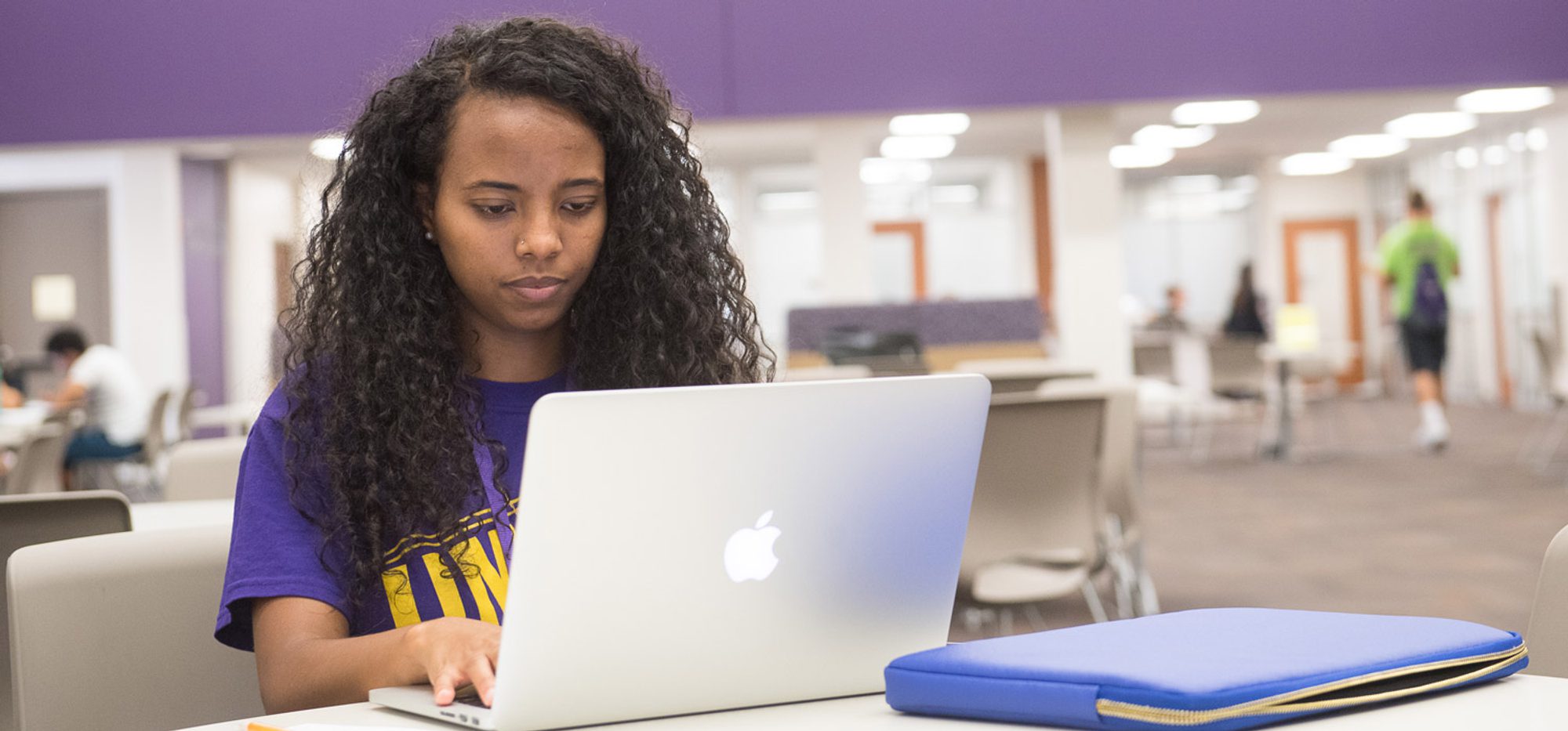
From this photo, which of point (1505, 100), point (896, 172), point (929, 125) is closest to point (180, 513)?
point (929, 125)

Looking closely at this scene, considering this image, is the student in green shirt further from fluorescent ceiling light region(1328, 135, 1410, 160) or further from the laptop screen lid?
the laptop screen lid

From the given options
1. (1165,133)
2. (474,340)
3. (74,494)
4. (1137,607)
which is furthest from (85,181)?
(474,340)

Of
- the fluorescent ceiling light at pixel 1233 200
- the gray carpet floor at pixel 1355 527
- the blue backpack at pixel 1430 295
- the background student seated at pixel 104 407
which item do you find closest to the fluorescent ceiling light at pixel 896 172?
the fluorescent ceiling light at pixel 1233 200

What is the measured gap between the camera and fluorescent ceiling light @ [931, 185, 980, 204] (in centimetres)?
1596

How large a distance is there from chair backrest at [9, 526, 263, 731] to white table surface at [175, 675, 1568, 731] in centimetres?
52

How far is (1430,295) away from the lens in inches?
362

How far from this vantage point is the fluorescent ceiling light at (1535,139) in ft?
39.9

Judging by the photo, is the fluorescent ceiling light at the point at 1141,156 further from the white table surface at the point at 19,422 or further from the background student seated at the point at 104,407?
the white table surface at the point at 19,422

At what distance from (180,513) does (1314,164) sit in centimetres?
1557

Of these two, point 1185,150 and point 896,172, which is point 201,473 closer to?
point 896,172

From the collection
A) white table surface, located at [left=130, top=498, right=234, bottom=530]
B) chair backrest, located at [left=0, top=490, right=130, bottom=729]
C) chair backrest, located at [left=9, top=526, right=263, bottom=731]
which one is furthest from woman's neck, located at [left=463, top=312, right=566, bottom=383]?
white table surface, located at [left=130, top=498, right=234, bottom=530]

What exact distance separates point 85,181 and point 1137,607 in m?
10.00

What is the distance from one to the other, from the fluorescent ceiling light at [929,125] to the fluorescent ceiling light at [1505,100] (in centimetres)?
358

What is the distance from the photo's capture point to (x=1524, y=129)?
12.6 meters
